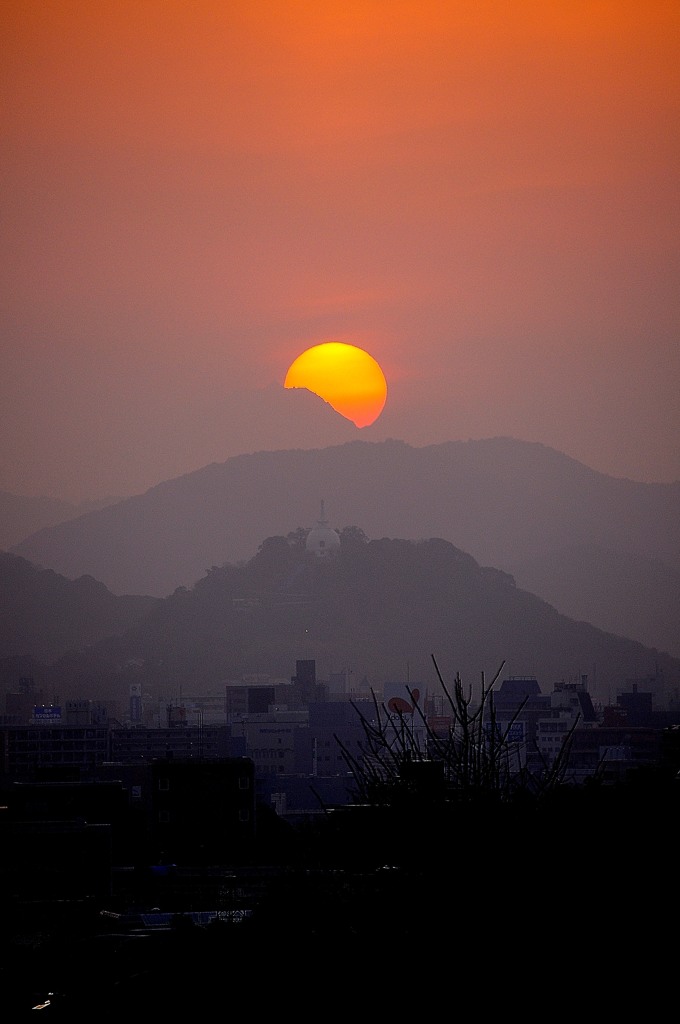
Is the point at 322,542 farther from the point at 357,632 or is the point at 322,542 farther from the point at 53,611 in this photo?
the point at 53,611

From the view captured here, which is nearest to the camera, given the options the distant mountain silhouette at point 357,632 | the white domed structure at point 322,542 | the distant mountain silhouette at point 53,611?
the distant mountain silhouette at point 357,632

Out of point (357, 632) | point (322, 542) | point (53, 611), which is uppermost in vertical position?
point (322, 542)

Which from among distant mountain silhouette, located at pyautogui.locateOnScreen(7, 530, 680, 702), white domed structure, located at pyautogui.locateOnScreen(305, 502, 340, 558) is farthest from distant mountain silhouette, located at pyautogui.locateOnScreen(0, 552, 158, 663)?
white domed structure, located at pyautogui.locateOnScreen(305, 502, 340, 558)

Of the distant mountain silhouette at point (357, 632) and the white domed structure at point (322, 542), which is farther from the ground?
the white domed structure at point (322, 542)

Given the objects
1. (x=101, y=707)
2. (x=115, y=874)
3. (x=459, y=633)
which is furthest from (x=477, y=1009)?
(x=459, y=633)

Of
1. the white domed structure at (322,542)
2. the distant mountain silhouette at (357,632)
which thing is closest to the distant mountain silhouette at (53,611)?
the distant mountain silhouette at (357,632)

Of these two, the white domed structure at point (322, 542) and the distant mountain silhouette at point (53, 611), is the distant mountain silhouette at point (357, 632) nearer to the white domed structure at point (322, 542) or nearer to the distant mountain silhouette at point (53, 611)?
the white domed structure at point (322, 542)

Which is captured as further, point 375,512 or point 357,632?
point 375,512

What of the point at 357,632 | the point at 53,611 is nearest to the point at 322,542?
the point at 357,632
